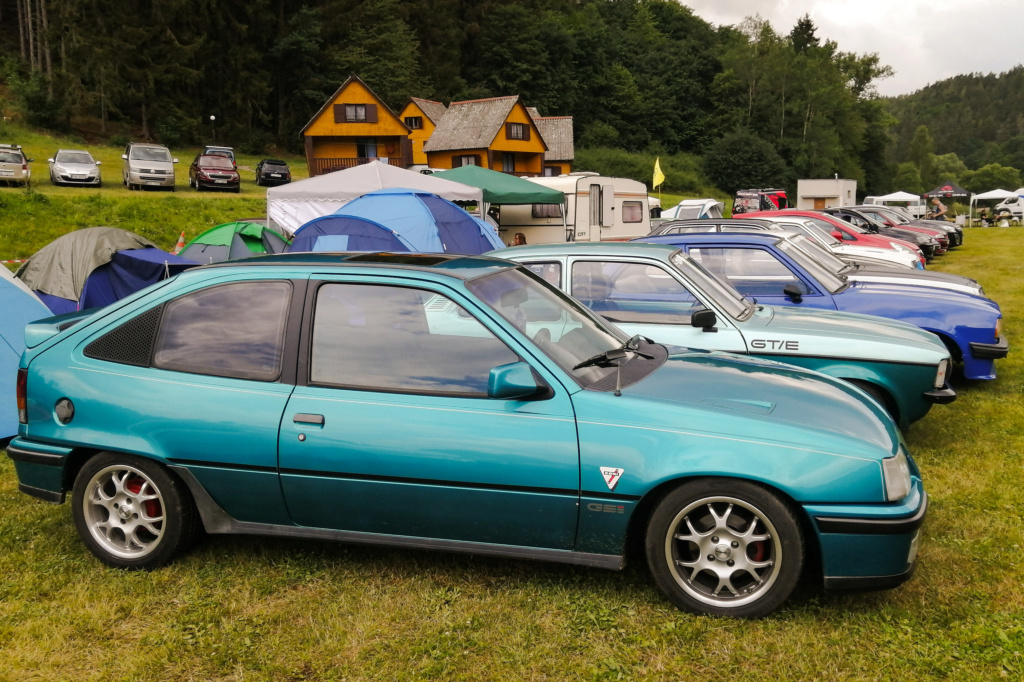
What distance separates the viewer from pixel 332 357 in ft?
12.6

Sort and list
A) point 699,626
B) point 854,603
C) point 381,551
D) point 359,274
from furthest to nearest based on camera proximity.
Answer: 1. point 381,551
2. point 359,274
3. point 854,603
4. point 699,626

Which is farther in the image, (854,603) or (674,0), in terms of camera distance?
(674,0)

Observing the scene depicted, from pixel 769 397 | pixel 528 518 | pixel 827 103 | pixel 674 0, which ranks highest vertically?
pixel 674 0

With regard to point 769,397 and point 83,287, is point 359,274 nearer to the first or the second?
point 769,397

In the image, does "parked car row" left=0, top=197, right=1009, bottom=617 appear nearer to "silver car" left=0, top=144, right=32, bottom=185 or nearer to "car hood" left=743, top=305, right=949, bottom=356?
"car hood" left=743, top=305, right=949, bottom=356

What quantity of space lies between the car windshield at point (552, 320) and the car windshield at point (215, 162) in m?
29.8

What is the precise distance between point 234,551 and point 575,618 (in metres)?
1.95

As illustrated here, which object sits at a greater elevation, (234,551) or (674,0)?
(674,0)

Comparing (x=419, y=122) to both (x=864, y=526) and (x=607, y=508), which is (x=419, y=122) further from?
(x=864, y=526)

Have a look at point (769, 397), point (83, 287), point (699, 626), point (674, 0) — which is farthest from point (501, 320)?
point (674, 0)

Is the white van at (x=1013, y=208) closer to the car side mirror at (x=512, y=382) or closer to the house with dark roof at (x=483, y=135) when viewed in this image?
the house with dark roof at (x=483, y=135)

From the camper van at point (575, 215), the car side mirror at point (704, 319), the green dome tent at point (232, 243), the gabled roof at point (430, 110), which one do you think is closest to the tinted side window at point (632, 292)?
the car side mirror at point (704, 319)

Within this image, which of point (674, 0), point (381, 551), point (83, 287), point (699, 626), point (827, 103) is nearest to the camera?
point (699, 626)

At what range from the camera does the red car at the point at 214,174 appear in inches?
1216
